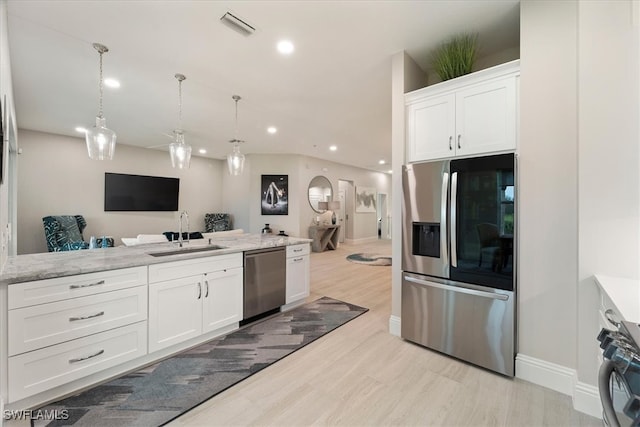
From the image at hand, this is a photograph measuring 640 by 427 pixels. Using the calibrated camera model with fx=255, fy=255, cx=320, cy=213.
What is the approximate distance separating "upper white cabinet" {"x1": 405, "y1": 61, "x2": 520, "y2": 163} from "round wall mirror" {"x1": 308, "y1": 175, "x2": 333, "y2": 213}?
5485 mm

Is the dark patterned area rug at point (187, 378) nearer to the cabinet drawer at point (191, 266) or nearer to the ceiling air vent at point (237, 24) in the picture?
the cabinet drawer at point (191, 266)

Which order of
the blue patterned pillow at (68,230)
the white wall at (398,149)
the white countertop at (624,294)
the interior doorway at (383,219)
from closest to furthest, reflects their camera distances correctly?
the white countertop at (624,294), the white wall at (398,149), the blue patterned pillow at (68,230), the interior doorway at (383,219)

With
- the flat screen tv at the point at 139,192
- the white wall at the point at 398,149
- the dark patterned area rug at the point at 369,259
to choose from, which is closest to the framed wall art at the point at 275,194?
the dark patterned area rug at the point at 369,259

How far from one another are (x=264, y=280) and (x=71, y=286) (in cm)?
163

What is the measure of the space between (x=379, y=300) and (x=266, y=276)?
1.74 m

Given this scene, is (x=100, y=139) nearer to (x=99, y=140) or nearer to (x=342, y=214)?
(x=99, y=140)

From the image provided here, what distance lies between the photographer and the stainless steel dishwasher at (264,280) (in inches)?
111

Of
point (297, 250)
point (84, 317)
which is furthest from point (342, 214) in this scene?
point (84, 317)

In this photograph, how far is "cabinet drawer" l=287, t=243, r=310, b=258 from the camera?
327 cm

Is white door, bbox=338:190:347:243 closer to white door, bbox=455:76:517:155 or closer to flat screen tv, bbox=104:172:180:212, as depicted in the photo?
flat screen tv, bbox=104:172:180:212

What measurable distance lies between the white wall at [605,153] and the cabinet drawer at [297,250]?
2632 millimetres

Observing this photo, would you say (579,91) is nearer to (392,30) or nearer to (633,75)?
(633,75)

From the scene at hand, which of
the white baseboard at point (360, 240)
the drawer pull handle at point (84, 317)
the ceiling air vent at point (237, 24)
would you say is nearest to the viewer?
the drawer pull handle at point (84, 317)

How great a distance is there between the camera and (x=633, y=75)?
1.55 meters
